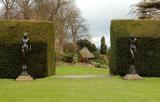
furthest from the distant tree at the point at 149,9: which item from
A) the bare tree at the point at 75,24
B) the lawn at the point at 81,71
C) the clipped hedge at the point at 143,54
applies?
the bare tree at the point at 75,24

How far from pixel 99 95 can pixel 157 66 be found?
Answer: 9485 millimetres

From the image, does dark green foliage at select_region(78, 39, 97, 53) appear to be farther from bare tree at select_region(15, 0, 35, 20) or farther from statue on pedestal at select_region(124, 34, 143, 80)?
statue on pedestal at select_region(124, 34, 143, 80)

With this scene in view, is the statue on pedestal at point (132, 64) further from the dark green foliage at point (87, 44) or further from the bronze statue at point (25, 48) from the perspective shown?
the dark green foliage at point (87, 44)

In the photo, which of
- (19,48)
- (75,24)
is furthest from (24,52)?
(75,24)

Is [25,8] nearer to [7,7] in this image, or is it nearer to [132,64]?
[7,7]

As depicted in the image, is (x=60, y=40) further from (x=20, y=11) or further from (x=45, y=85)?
(x=45, y=85)

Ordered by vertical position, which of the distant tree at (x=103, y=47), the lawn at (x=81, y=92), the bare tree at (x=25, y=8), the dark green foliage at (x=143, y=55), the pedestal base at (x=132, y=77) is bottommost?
the distant tree at (x=103, y=47)

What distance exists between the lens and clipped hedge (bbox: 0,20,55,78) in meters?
24.3

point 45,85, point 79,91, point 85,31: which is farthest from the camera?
point 85,31

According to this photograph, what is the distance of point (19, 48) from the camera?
24.2m

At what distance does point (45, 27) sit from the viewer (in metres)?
25.0

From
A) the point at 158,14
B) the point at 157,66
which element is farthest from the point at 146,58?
the point at 158,14

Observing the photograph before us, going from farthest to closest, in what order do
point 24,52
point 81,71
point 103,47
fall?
point 103,47, point 81,71, point 24,52

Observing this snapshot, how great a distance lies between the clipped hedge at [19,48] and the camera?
79.6 feet
